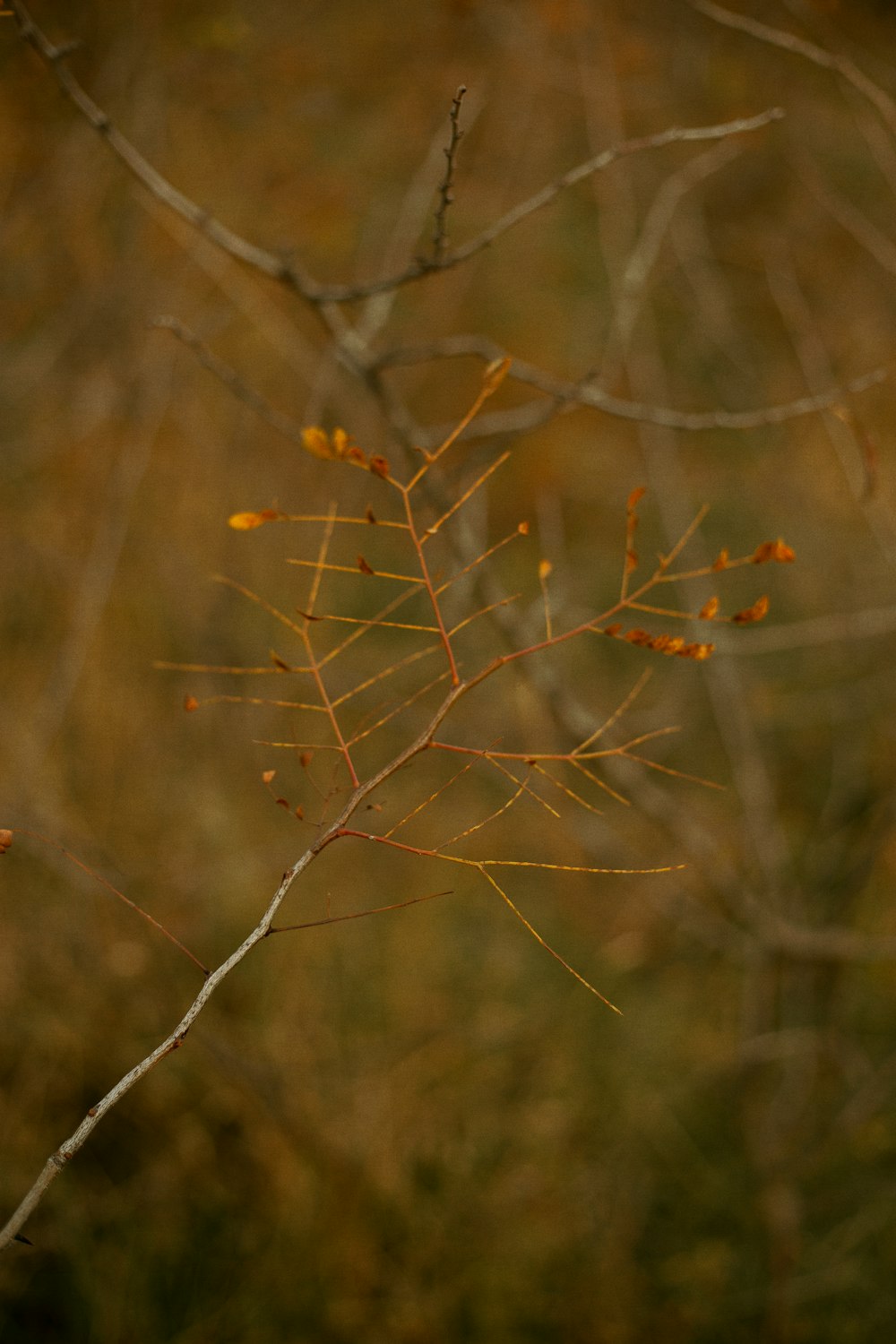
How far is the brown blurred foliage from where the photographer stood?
1.71 m

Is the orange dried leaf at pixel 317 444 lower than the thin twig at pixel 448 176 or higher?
lower

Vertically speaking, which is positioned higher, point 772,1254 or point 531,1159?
point 531,1159

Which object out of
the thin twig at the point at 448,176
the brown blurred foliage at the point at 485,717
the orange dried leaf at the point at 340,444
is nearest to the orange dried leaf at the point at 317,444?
the orange dried leaf at the point at 340,444

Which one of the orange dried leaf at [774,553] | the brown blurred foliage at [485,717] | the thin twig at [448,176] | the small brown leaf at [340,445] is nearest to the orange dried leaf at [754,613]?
the orange dried leaf at [774,553]

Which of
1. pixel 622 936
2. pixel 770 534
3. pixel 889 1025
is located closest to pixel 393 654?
pixel 622 936

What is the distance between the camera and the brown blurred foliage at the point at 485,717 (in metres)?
1.71

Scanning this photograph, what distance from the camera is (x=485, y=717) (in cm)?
240

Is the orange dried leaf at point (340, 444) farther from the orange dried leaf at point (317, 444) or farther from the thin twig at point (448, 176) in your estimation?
the thin twig at point (448, 176)

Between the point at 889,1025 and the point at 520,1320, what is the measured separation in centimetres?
109

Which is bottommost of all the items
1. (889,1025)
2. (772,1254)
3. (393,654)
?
(772,1254)

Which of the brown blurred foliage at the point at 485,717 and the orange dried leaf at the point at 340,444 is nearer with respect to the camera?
the orange dried leaf at the point at 340,444

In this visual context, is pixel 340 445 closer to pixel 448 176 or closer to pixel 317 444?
pixel 317 444

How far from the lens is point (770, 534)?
293 centimetres

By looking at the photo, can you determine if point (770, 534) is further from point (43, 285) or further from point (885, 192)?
point (43, 285)
